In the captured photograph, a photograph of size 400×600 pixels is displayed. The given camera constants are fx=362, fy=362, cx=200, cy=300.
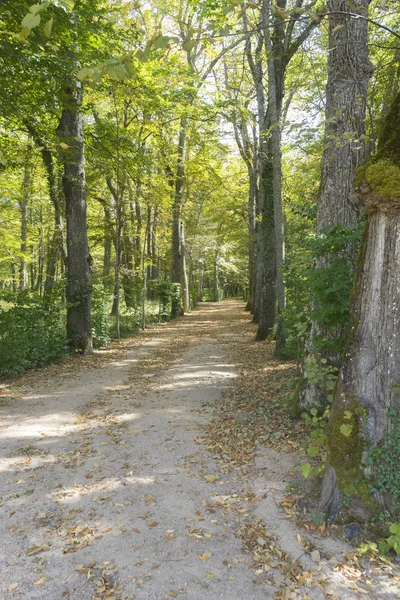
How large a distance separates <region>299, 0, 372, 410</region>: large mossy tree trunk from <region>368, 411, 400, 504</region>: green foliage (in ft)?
5.64

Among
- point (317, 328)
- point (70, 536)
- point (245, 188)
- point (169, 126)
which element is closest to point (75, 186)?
point (169, 126)

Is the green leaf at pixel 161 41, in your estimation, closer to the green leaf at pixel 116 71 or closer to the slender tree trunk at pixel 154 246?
the green leaf at pixel 116 71

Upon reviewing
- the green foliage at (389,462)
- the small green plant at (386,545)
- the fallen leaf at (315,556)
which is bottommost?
the fallen leaf at (315,556)

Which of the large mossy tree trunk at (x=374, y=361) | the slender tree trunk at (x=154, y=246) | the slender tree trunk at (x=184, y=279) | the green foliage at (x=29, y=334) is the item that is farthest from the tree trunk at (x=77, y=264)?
the slender tree trunk at (x=184, y=279)

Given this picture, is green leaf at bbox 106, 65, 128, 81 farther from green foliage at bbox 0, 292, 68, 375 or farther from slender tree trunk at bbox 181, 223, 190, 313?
slender tree trunk at bbox 181, 223, 190, 313

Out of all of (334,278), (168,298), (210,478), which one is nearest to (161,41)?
(334,278)

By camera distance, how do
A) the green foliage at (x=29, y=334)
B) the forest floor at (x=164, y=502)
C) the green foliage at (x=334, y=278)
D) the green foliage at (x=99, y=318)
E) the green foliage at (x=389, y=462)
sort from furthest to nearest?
the green foliage at (x=99, y=318), the green foliage at (x=29, y=334), the green foliage at (x=334, y=278), the green foliage at (x=389, y=462), the forest floor at (x=164, y=502)

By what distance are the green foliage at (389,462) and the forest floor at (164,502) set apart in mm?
545

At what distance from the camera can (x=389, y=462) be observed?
3.03m

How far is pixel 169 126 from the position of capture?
15.0 meters

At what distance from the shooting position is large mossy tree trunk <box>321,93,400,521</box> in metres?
3.02

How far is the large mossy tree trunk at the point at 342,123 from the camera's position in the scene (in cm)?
470

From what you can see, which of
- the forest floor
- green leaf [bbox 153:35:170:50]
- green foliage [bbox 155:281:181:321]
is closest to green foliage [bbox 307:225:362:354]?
the forest floor

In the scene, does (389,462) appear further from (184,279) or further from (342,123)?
(184,279)
